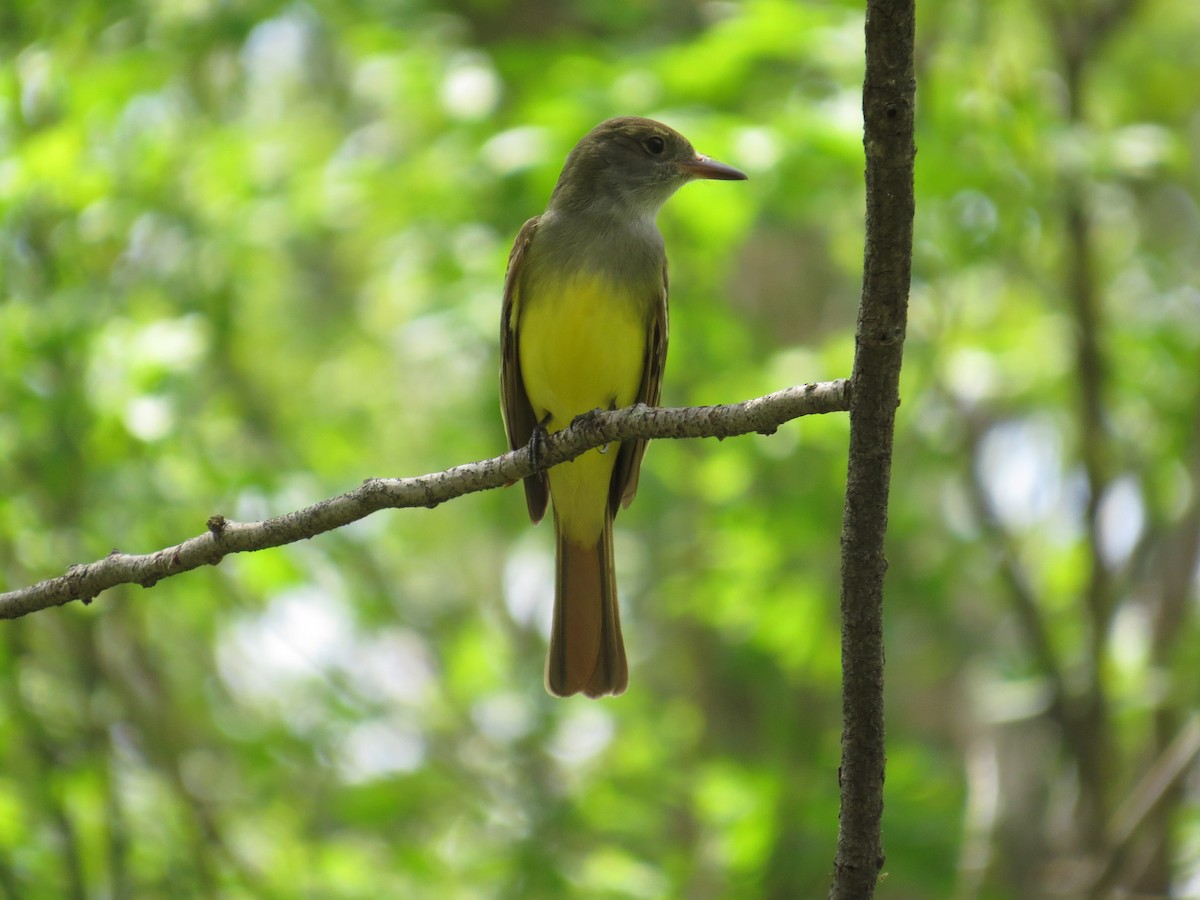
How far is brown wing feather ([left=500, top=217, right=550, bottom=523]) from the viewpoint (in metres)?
4.98

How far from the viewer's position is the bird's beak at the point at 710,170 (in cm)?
496

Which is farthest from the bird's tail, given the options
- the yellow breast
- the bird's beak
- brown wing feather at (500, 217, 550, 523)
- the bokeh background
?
the bird's beak

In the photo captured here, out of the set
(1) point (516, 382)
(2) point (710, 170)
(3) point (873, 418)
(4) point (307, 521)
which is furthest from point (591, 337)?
(3) point (873, 418)

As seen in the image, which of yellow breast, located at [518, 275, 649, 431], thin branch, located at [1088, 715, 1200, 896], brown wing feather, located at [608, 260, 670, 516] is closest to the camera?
yellow breast, located at [518, 275, 649, 431]

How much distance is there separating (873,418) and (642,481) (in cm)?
520

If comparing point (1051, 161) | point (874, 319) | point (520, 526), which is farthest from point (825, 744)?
point (874, 319)

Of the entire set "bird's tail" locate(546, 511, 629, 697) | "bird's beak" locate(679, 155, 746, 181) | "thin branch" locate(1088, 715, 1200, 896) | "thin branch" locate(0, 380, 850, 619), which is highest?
"bird's beak" locate(679, 155, 746, 181)

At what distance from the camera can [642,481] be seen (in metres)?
7.33

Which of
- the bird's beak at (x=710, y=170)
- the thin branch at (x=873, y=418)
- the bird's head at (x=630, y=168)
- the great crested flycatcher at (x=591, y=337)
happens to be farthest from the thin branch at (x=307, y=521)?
the bird's head at (x=630, y=168)

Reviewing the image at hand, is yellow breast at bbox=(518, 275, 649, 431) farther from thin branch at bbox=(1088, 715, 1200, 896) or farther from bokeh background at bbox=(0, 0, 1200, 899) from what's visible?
thin branch at bbox=(1088, 715, 1200, 896)

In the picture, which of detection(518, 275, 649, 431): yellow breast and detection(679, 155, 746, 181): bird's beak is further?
detection(679, 155, 746, 181): bird's beak

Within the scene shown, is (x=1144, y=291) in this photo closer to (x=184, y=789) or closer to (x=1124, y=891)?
(x=1124, y=891)

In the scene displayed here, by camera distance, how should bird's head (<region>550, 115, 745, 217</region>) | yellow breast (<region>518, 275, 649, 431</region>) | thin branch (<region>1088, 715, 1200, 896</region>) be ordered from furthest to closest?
thin branch (<region>1088, 715, 1200, 896</region>) → bird's head (<region>550, 115, 745, 217</region>) → yellow breast (<region>518, 275, 649, 431</region>)

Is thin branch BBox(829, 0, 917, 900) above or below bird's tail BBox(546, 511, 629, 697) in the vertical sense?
above
